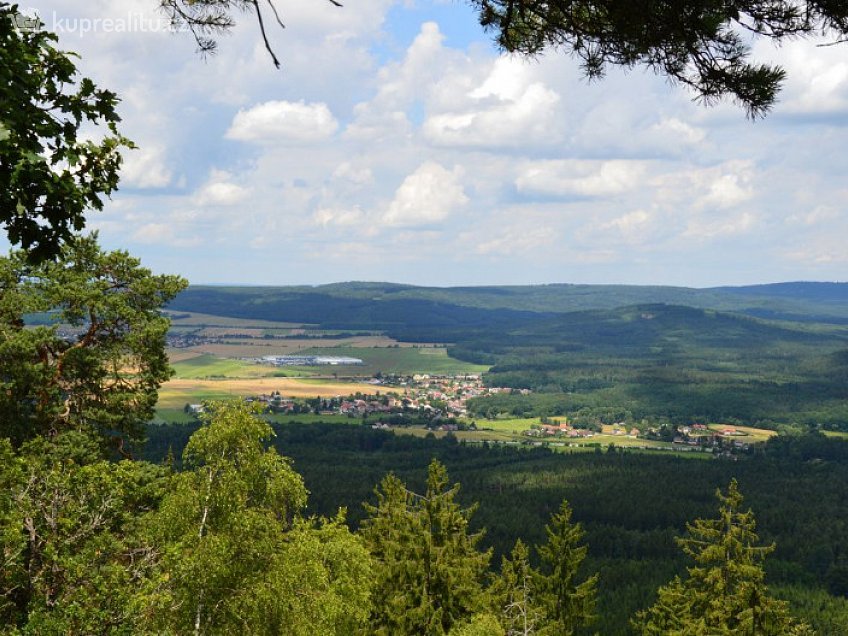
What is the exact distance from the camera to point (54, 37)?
10.2 meters

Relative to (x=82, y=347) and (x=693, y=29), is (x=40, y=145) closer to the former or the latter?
(x=693, y=29)

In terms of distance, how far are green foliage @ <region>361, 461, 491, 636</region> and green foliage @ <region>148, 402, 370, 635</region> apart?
17.5m

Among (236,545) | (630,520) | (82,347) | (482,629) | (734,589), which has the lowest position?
(630,520)

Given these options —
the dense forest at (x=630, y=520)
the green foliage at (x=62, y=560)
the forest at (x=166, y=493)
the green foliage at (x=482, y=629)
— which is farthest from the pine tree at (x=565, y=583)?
the dense forest at (x=630, y=520)

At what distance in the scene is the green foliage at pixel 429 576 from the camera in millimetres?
38250

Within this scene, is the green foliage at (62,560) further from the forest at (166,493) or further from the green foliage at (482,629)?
the green foliage at (482,629)

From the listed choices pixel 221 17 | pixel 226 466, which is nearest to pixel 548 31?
pixel 221 17

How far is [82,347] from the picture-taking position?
101 ft

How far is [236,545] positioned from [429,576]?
21.8m

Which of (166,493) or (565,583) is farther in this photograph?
(565,583)

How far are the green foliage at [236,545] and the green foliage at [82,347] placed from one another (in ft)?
36.1

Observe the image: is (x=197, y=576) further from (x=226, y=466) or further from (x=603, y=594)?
(x=603, y=594)

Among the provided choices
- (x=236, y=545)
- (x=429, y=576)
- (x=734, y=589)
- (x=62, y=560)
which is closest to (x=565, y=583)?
(x=734, y=589)

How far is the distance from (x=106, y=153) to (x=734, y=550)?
131ft
